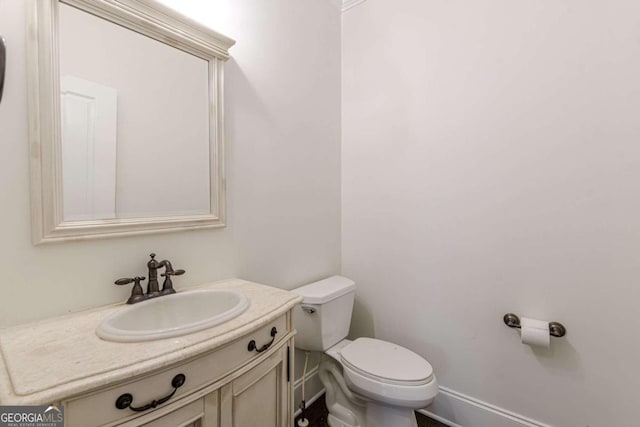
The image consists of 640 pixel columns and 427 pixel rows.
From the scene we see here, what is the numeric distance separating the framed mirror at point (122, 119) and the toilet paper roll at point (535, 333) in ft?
4.86

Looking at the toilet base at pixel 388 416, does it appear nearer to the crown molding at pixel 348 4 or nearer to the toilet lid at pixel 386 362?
the toilet lid at pixel 386 362

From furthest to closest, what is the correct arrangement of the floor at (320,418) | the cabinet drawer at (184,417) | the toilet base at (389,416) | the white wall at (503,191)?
the floor at (320,418), the toilet base at (389,416), the white wall at (503,191), the cabinet drawer at (184,417)

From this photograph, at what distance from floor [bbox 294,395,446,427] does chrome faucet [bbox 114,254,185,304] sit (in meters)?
1.12

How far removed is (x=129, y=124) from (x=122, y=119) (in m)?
0.03

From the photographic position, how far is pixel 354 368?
4.40ft

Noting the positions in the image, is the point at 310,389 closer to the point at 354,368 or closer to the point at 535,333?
the point at 354,368

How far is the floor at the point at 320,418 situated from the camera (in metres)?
1.56

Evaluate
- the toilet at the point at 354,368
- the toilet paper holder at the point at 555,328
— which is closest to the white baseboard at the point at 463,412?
the toilet at the point at 354,368

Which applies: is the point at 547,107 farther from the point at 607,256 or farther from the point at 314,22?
the point at 314,22

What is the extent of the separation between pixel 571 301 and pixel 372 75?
1.64 m

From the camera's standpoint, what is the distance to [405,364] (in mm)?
1344

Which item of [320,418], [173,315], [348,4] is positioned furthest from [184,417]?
[348,4]

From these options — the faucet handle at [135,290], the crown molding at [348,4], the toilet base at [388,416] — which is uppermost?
the crown molding at [348,4]

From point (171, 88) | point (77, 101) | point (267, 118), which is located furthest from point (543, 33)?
point (77, 101)
